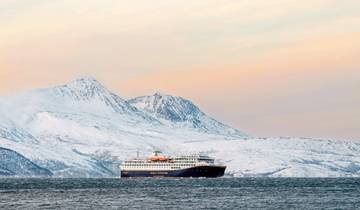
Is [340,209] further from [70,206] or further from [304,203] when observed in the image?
[70,206]

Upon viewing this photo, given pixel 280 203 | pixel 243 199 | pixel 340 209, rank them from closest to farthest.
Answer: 1. pixel 340 209
2. pixel 280 203
3. pixel 243 199

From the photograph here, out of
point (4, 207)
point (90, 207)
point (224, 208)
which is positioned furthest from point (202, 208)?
point (4, 207)

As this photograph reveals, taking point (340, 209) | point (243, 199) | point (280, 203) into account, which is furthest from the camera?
point (243, 199)

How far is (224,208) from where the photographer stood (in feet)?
497

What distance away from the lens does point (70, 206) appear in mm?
153375

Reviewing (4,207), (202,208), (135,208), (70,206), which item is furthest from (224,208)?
(4,207)

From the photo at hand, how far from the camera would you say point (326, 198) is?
182125 mm

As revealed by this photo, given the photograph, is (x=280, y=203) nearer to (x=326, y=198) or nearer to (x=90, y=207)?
(x=326, y=198)

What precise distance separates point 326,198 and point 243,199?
15.4m

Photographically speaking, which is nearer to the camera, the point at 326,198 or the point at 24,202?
the point at 24,202

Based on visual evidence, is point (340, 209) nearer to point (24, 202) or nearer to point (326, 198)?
point (326, 198)

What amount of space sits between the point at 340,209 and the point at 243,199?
35538 mm

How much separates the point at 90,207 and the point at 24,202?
1919 centimetres

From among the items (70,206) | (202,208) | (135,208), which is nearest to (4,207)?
(70,206)
